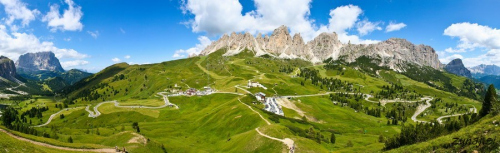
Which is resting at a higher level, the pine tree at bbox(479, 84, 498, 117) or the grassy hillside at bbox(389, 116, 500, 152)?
the pine tree at bbox(479, 84, 498, 117)

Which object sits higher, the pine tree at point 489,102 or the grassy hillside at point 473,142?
the pine tree at point 489,102

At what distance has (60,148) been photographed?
6525cm

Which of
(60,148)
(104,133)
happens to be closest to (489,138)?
(60,148)

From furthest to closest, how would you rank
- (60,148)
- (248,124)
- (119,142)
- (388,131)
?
(388,131), (248,124), (119,142), (60,148)

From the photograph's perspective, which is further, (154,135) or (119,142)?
(154,135)

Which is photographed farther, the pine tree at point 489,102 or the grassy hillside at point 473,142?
the pine tree at point 489,102

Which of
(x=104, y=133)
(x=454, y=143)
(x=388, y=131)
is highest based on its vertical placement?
(x=454, y=143)

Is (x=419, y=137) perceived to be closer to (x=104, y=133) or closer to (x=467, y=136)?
(x=467, y=136)

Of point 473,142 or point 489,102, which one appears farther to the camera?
point 489,102

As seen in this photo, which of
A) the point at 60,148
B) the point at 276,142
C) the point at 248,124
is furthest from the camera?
the point at 248,124

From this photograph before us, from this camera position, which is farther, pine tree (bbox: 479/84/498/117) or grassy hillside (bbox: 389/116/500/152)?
pine tree (bbox: 479/84/498/117)

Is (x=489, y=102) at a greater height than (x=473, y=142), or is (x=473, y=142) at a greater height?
(x=489, y=102)

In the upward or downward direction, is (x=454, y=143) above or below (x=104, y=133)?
above

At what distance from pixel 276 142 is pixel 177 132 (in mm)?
84082
